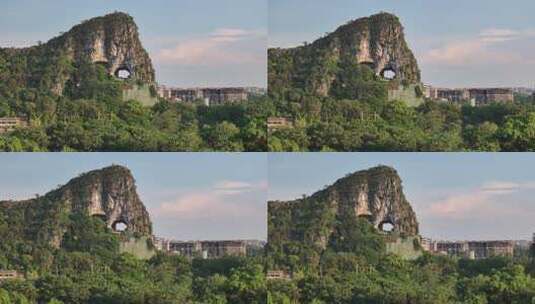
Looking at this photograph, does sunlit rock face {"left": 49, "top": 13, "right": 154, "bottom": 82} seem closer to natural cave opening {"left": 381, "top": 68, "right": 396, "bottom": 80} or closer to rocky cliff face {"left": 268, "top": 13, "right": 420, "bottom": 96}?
rocky cliff face {"left": 268, "top": 13, "right": 420, "bottom": 96}

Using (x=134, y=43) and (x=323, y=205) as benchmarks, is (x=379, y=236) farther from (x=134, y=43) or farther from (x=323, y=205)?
(x=134, y=43)

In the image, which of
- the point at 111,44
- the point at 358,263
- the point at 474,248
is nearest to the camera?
the point at 474,248

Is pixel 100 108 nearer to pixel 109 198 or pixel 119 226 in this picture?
pixel 109 198

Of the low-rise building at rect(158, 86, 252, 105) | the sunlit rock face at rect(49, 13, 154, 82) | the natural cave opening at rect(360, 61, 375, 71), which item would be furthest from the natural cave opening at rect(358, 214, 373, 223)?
the sunlit rock face at rect(49, 13, 154, 82)

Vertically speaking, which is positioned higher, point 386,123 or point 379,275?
point 386,123

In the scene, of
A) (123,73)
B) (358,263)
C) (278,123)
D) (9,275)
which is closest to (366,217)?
(358,263)

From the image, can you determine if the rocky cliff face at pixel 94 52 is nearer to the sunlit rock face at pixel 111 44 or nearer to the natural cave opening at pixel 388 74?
the sunlit rock face at pixel 111 44
